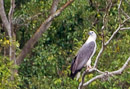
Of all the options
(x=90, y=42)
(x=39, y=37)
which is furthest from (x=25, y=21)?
(x=90, y=42)

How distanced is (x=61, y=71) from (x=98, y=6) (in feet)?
5.82

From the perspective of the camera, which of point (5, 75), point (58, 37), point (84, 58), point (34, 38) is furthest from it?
point (58, 37)

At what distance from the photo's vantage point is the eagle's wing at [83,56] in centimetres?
824

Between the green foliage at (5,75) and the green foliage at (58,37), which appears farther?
the green foliage at (58,37)

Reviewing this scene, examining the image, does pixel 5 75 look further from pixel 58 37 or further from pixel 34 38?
pixel 58 37

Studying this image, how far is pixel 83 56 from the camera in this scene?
8531 mm

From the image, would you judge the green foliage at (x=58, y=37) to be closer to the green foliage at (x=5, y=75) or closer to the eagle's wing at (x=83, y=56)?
the green foliage at (x=5, y=75)

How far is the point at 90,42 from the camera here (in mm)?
8844

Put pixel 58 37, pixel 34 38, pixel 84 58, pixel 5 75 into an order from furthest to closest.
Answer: pixel 58 37 → pixel 34 38 → pixel 5 75 → pixel 84 58

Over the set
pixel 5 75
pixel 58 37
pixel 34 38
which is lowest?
pixel 58 37

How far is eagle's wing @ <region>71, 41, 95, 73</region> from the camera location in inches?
324

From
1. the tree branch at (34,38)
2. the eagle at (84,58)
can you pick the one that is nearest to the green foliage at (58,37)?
the tree branch at (34,38)

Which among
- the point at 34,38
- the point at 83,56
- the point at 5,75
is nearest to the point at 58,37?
the point at 34,38

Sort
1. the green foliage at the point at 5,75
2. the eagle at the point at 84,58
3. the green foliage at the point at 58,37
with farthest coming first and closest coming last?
the green foliage at the point at 58,37, the green foliage at the point at 5,75, the eagle at the point at 84,58
